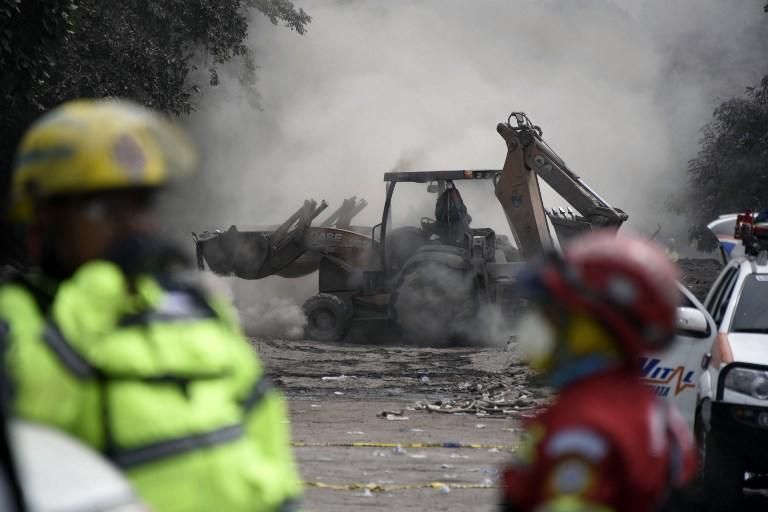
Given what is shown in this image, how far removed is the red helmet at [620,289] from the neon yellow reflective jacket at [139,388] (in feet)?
2.22

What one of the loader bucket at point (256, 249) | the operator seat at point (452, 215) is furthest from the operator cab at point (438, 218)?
the loader bucket at point (256, 249)

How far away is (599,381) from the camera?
236cm

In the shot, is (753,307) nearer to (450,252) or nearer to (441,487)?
(441,487)

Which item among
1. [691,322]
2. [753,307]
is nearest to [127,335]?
[691,322]

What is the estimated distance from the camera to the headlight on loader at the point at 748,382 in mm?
7785

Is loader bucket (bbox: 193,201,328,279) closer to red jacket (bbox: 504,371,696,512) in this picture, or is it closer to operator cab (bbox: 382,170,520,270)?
operator cab (bbox: 382,170,520,270)

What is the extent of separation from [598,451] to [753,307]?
6.86m

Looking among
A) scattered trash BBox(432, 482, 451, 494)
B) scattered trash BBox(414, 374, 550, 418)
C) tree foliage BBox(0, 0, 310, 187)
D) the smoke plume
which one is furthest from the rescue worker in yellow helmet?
the smoke plume

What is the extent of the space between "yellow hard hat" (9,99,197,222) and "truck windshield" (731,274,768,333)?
658 cm

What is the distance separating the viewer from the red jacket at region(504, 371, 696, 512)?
7.29ft

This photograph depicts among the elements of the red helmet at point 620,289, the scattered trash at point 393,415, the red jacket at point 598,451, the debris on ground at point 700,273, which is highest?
the debris on ground at point 700,273

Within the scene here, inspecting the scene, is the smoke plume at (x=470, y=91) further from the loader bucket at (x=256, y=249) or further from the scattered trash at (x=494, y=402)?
the scattered trash at (x=494, y=402)

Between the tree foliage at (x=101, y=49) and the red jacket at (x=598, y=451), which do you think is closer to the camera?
the red jacket at (x=598, y=451)

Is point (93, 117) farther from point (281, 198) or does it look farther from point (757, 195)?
point (281, 198)
